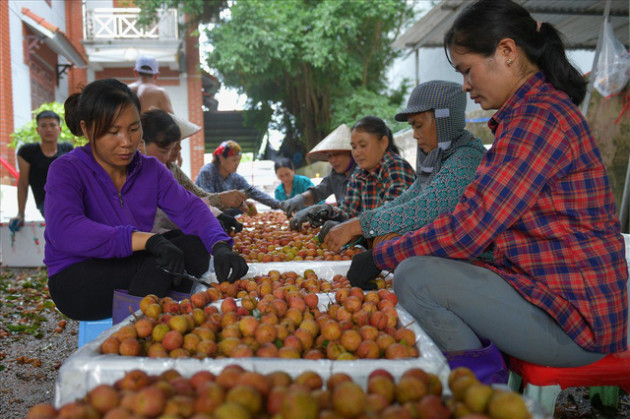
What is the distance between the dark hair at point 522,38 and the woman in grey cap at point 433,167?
2.51ft

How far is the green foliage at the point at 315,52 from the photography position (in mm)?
12242

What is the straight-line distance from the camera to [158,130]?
3.67 metres

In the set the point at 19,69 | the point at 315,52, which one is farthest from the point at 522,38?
the point at 19,69

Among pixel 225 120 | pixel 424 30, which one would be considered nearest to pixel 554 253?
pixel 424 30

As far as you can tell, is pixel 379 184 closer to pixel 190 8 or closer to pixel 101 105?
pixel 101 105

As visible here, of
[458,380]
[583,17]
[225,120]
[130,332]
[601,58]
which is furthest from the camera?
[225,120]

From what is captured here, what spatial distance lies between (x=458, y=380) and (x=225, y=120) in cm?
2006

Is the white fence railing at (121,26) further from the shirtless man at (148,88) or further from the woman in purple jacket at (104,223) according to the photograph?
the woman in purple jacket at (104,223)

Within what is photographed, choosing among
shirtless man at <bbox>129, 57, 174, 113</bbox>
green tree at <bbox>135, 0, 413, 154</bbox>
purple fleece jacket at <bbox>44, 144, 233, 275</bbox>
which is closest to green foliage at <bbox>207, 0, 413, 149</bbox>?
green tree at <bbox>135, 0, 413, 154</bbox>

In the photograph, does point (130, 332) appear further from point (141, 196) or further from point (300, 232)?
point (300, 232)

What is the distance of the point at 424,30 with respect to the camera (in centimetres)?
805

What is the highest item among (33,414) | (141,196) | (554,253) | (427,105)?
(427,105)

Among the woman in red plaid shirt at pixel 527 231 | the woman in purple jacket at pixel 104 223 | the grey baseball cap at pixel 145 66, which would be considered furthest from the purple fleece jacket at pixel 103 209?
the grey baseball cap at pixel 145 66

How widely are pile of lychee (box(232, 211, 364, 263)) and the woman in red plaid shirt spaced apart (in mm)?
1358
